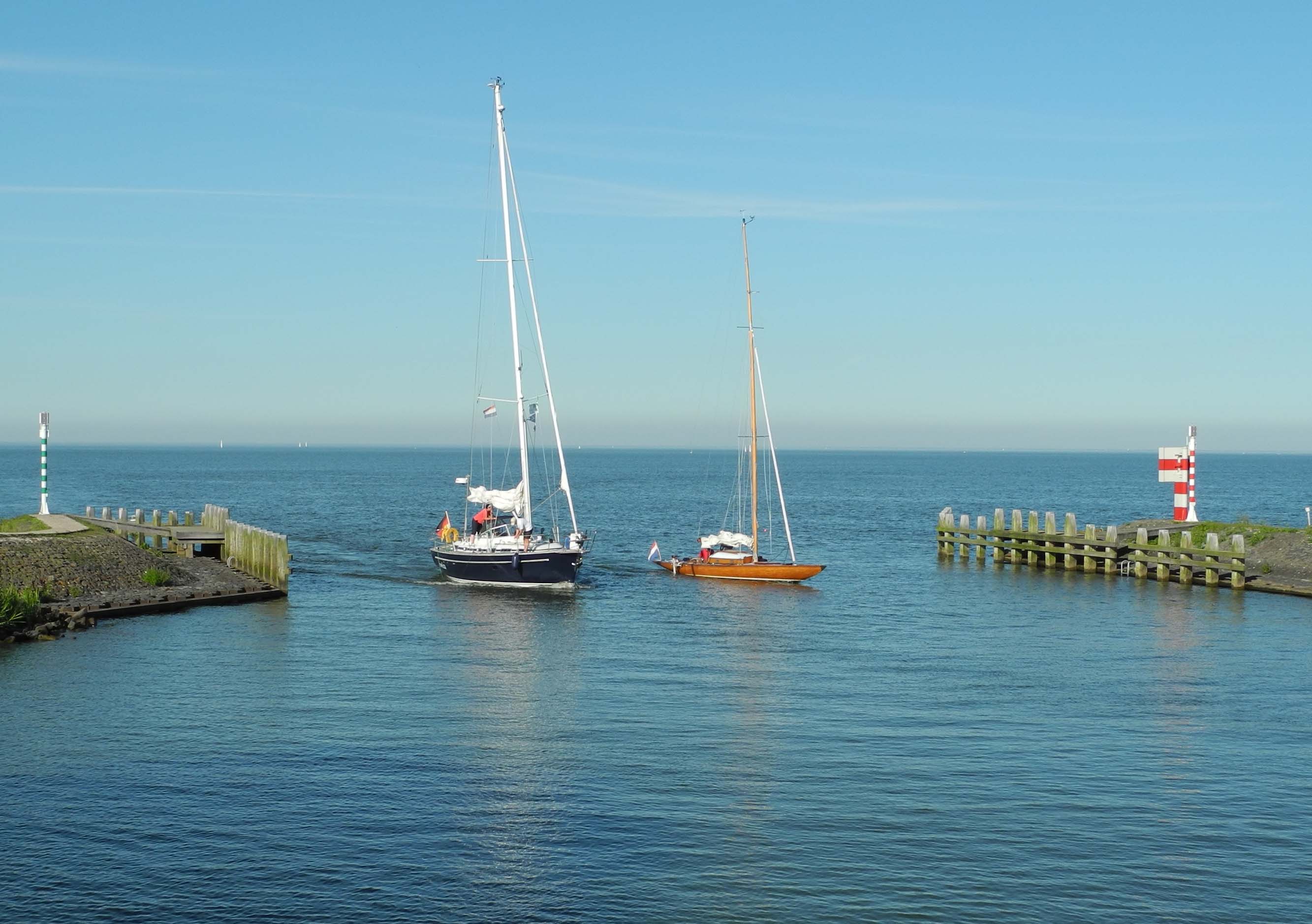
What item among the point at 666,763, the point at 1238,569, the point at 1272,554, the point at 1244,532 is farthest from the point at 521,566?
the point at 1244,532

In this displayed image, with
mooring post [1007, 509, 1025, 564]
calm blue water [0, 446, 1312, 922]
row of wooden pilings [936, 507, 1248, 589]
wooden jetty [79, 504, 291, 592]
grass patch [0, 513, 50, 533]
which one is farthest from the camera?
mooring post [1007, 509, 1025, 564]

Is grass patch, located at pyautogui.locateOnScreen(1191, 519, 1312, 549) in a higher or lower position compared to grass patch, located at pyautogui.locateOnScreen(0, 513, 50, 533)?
lower

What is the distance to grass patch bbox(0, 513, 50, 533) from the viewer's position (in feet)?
156

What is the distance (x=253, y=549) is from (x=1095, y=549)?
1342 inches

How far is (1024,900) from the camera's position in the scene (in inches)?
675

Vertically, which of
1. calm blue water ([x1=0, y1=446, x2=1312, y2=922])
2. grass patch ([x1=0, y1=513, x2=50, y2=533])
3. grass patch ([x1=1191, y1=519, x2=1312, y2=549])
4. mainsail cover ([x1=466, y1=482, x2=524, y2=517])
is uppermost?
mainsail cover ([x1=466, y1=482, x2=524, y2=517])

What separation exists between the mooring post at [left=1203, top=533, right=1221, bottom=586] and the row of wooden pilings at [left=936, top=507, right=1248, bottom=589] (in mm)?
26

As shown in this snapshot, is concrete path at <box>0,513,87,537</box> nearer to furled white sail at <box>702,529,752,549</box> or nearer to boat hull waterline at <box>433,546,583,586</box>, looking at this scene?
boat hull waterline at <box>433,546,583,586</box>

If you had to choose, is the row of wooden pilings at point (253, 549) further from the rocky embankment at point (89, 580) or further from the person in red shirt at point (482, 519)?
the person in red shirt at point (482, 519)

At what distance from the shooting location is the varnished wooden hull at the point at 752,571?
53094 millimetres

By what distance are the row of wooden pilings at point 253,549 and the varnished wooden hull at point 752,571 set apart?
16620mm

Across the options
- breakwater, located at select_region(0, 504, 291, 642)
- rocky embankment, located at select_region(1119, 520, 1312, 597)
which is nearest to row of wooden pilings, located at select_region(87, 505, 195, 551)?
breakwater, located at select_region(0, 504, 291, 642)

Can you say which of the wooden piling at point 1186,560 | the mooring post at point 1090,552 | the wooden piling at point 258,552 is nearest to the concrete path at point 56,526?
the wooden piling at point 258,552

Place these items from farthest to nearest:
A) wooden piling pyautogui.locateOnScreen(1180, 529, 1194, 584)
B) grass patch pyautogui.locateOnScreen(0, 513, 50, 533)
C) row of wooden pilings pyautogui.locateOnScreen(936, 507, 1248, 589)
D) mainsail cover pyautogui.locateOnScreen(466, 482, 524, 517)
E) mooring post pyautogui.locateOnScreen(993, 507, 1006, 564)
Result: mooring post pyautogui.locateOnScreen(993, 507, 1006, 564) → mainsail cover pyautogui.locateOnScreen(466, 482, 524, 517) → wooden piling pyautogui.locateOnScreen(1180, 529, 1194, 584) → row of wooden pilings pyautogui.locateOnScreen(936, 507, 1248, 589) → grass patch pyautogui.locateOnScreen(0, 513, 50, 533)
